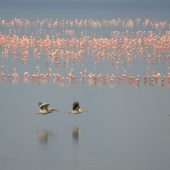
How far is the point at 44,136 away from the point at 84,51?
11.4 metres

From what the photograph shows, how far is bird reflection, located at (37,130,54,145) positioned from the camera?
2490 centimetres

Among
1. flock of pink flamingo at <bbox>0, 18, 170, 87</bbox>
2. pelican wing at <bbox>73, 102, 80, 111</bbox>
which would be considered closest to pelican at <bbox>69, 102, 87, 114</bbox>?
pelican wing at <bbox>73, 102, 80, 111</bbox>

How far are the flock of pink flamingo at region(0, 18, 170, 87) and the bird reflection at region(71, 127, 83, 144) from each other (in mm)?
5138

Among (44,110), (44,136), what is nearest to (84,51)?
(44,110)

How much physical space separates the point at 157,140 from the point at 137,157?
4.78ft

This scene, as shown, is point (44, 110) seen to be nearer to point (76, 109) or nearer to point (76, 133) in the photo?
point (76, 109)

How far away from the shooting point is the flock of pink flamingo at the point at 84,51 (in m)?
31.5

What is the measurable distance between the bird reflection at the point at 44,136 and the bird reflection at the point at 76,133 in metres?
0.52

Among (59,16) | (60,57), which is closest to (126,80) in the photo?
(60,57)

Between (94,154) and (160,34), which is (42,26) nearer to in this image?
Answer: (160,34)

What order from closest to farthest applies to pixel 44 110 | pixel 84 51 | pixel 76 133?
pixel 76 133, pixel 44 110, pixel 84 51

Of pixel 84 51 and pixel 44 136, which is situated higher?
pixel 84 51

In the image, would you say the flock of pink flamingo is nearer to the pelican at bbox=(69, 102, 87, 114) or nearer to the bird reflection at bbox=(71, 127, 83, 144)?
the pelican at bbox=(69, 102, 87, 114)

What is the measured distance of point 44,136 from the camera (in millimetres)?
25266
